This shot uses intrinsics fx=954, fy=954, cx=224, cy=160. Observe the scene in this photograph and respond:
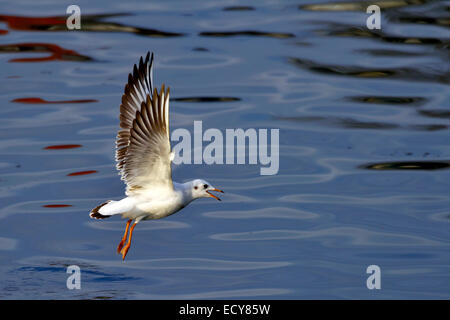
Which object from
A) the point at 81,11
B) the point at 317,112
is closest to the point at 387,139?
the point at 317,112

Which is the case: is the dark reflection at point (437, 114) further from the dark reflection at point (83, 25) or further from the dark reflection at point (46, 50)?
the dark reflection at point (46, 50)

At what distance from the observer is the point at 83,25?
106 ft

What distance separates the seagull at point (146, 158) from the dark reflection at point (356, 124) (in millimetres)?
13191

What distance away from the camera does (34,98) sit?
27.2 m

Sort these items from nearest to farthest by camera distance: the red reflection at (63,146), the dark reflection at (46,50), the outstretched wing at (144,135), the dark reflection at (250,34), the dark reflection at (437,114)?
1. the outstretched wing at (144,135)
2. the red reflection at (63,146)
3. the dark reflection at (437,114)
4. the dark reflection at (46,50)
5. the dark reflection at (250,34)

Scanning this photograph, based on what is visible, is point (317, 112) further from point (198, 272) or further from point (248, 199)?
point (198, 272)

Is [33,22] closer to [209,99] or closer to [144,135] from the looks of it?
[209,99]

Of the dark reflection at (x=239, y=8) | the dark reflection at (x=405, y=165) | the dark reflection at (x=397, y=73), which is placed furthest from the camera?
the dark reflection at (x=239, y=8)

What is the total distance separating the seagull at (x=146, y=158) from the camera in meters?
10.8

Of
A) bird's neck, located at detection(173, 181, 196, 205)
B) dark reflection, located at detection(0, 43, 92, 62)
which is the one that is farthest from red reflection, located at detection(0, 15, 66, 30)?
bird's neck, located at detection(173, 181, 196, 205)

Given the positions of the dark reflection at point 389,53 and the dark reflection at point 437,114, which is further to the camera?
the dark reflection at point 389,53

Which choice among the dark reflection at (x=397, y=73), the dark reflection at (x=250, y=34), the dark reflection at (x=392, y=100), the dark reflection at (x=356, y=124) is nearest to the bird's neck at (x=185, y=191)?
the dark reflection at (x=356, y=124)

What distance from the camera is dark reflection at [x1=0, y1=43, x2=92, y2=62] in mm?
30078

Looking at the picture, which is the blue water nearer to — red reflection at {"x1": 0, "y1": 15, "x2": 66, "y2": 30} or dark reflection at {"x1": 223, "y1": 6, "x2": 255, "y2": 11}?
red reflection at {"x1": 0, "y1": 15, "x2": 66, "y2": 30}
